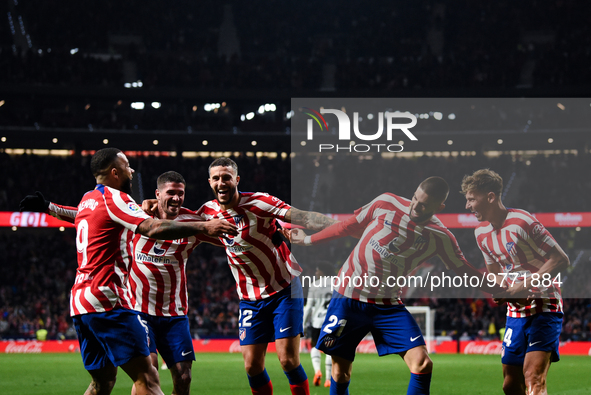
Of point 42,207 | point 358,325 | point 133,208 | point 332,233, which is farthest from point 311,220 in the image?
point 42,207

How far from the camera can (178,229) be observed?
500 cm

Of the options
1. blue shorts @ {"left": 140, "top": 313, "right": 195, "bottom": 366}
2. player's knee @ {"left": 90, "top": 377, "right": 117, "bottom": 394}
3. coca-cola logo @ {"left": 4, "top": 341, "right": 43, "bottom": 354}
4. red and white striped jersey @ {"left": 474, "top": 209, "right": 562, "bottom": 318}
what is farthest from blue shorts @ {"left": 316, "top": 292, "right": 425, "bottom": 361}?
coca-cola logo @ {"left": 4, "top": 341, "right": 43, "bottom": 354}

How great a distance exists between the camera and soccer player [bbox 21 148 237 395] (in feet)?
16.9

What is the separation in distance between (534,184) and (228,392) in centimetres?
636

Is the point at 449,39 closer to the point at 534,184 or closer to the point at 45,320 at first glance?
the point at 45,320

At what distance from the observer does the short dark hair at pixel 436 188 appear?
6.87 m

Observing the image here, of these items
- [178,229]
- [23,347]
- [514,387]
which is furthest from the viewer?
[23,347]

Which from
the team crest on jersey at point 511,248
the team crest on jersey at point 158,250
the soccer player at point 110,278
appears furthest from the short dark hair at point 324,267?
the soccer player at point 110,278

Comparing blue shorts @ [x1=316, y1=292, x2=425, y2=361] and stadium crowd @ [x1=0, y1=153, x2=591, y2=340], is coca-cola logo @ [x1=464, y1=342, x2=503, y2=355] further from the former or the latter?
blue shorts @ [x1=316, y1=292, x2=425, y2=361]

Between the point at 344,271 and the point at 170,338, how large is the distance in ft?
6.98

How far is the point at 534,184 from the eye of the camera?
8.87 metres

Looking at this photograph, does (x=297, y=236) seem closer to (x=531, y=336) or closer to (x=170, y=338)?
(x=170, y=338)

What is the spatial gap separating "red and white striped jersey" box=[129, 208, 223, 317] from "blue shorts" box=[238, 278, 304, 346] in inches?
33.3

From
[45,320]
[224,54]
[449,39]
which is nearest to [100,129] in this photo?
[224,54]
